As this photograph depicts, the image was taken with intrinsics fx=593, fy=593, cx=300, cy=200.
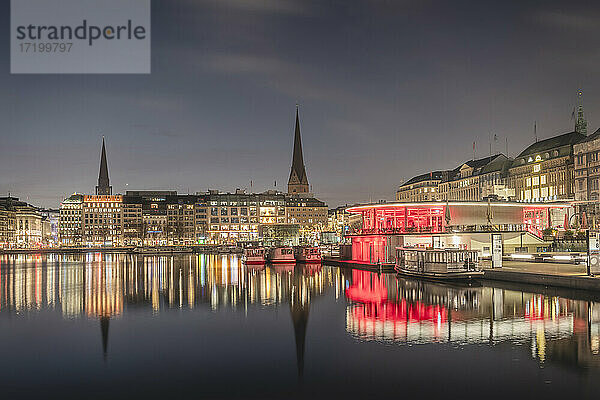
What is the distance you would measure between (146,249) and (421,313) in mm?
148297

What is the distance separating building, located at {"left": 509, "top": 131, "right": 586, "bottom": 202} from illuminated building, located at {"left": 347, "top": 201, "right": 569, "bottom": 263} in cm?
3182

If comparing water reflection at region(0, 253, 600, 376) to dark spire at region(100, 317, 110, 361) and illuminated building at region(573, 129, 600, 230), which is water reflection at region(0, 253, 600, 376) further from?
illuminated building at region(573, 129, 600, 230)

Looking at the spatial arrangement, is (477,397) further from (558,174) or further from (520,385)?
(558,174)

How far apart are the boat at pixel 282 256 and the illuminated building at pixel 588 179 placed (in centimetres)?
4585

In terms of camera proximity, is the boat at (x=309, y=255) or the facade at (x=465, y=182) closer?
the boat at (x=309, y=255)

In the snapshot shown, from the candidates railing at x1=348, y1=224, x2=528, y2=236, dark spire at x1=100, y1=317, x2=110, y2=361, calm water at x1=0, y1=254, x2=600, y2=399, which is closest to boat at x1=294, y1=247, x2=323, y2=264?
railing at x1=348, y1=224, x2=528, y2=236

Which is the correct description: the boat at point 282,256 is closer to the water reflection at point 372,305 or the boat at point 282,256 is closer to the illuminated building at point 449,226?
the illuminated building at point 449,226

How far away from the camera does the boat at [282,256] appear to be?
96.1 meters

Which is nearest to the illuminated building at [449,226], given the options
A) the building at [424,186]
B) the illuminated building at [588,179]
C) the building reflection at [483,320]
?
the illuminated building at [588,179]

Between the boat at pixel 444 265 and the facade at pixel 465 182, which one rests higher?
the facade at pixel 465 182

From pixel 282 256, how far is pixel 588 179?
172ft

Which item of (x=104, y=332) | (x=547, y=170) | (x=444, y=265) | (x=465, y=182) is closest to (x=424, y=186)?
(x=465, y=182)

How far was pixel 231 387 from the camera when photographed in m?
20.4

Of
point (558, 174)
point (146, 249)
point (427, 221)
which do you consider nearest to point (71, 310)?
point (427, 221)
